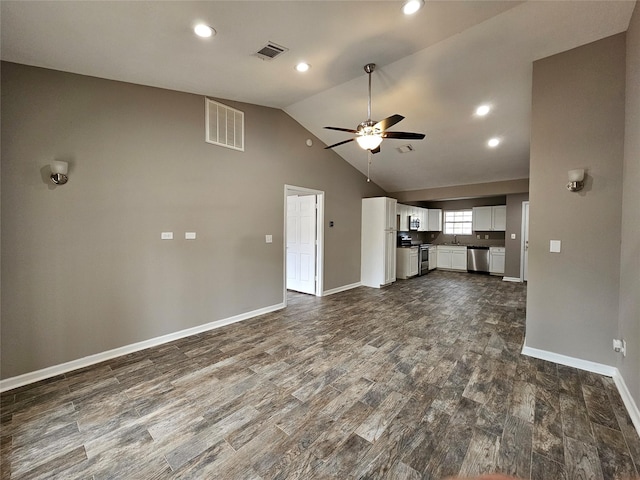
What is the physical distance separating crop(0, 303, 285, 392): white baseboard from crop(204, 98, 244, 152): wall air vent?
8.44 feet

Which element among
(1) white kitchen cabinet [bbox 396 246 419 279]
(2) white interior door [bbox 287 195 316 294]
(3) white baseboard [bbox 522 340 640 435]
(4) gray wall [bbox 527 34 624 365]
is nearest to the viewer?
(3) white baseboard [bbox 522 340 640 435]

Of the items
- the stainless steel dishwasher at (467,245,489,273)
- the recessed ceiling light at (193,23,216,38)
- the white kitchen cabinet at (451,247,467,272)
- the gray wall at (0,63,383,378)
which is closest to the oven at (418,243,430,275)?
the white kitchen cabinet at (451,247,467,272)

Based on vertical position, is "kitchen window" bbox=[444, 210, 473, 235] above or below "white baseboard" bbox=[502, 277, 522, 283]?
above

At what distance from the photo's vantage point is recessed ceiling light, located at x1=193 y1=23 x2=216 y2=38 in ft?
7.28

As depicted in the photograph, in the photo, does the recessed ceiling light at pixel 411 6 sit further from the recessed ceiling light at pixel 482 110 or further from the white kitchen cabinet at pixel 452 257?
the white kitchen cabinet at pixel 452 257

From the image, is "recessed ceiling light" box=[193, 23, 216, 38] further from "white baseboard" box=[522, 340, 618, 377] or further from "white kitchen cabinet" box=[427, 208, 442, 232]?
"white kitchen cabinet" box=[427, 208, 442, 232]

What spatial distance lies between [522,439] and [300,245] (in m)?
4.55

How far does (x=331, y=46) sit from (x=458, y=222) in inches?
315

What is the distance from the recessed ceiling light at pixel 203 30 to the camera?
87.4 inches

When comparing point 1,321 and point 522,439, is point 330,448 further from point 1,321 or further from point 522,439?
point 1,321

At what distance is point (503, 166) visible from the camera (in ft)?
18.1

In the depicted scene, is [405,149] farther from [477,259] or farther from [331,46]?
[477,259]

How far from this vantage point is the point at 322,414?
2.02 m

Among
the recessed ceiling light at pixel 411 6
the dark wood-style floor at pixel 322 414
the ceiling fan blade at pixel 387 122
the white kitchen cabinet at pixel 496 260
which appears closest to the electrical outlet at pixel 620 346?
the dark wood-style floor at pixel 322 414
